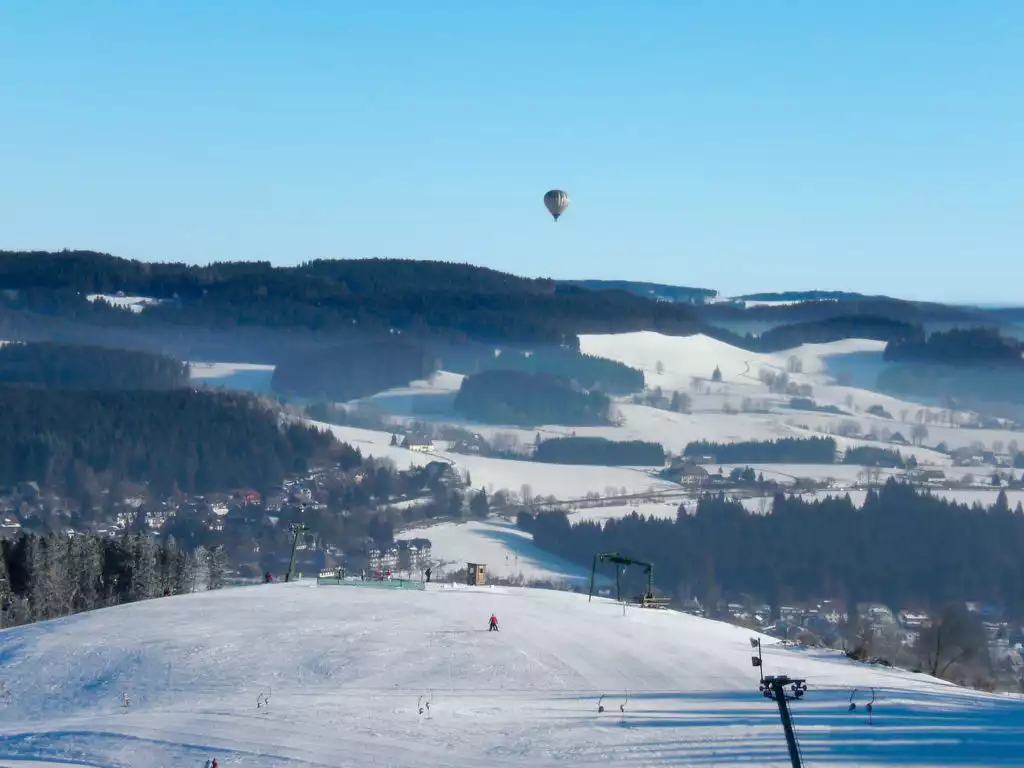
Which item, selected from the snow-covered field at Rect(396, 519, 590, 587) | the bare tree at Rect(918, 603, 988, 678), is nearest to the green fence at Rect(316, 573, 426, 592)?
the bare tree at Rect(918, 603, 988, 678)

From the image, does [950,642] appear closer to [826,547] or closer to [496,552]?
[496,552]

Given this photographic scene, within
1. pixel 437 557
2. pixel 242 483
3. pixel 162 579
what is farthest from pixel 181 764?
pixel 242 483

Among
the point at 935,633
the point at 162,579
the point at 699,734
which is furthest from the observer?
the point at 935,633

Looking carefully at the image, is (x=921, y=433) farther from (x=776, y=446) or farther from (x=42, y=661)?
(x=42, y=661)

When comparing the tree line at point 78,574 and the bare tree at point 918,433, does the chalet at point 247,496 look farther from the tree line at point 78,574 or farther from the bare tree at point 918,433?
the bare tree at point 918,433

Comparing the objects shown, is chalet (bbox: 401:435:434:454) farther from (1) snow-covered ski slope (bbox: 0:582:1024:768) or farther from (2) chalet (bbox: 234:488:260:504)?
(1) snow-covered ski slope (bbox: 0:582:1024:768)

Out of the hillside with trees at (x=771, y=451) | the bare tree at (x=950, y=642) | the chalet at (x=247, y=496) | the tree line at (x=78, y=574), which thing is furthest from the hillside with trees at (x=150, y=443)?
the bare tree at (x=950, y=642)
